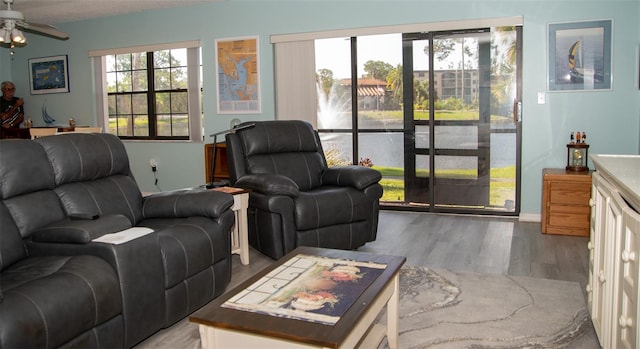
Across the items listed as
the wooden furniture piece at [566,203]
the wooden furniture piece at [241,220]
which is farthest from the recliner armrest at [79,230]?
the wooden furniture piece at [566,203]

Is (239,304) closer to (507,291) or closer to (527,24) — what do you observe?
(507,291)

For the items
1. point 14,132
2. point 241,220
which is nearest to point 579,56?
point 241,220

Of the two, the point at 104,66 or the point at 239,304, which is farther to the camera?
the point at 104,66

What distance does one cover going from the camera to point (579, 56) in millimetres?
4836

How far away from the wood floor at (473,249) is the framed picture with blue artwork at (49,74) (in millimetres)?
4978

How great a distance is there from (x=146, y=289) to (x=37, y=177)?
83 cm

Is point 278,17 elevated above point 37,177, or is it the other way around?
point 278,17

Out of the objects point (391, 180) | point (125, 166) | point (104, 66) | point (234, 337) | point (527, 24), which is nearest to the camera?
point (234, 337)

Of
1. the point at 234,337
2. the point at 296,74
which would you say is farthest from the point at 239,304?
the point at 296,74

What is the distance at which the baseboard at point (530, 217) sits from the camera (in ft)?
16.7

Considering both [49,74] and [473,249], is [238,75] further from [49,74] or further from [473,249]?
[473,249]

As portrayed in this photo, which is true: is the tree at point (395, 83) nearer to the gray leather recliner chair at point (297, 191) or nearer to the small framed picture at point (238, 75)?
the gray leather recliner chair at point (297, 191)

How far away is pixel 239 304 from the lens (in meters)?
1.97

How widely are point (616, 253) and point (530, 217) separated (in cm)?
325
